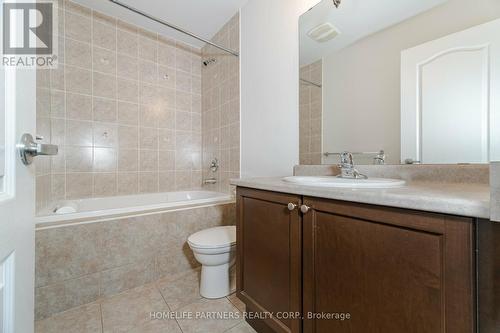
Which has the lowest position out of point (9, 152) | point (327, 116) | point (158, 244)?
point (158, 244)

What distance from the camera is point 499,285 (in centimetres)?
45

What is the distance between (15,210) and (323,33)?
1654mm

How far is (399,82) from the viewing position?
1.04m

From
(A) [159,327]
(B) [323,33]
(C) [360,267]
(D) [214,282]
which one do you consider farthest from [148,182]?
(C) [360,267]

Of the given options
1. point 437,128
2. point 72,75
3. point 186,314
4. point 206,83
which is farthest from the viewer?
point 206,83

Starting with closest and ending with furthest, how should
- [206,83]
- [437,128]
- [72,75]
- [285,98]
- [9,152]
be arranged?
[9,152], [437,128], [285,98], [72,75], [206,83]

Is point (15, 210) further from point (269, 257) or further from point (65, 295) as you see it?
point (65, 295)

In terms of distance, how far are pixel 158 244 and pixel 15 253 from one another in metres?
1.32

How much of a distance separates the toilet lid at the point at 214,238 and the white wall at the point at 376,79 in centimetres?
91

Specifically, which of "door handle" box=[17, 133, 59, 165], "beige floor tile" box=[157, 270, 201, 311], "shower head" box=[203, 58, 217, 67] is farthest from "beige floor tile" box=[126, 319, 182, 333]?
"shower head" box=[203, 58, 217, 67]

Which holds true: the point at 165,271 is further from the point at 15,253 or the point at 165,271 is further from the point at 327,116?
the point at 327,116

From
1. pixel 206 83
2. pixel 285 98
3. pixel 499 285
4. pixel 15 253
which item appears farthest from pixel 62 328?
pixel 206 83

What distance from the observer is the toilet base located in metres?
1.46

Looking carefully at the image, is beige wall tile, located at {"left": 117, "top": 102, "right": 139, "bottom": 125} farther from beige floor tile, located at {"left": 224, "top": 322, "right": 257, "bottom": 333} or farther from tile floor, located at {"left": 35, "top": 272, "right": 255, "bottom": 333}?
beige floor tile, located at {"left": 224, "top": 322, "right": 257, "bottom": 333}
